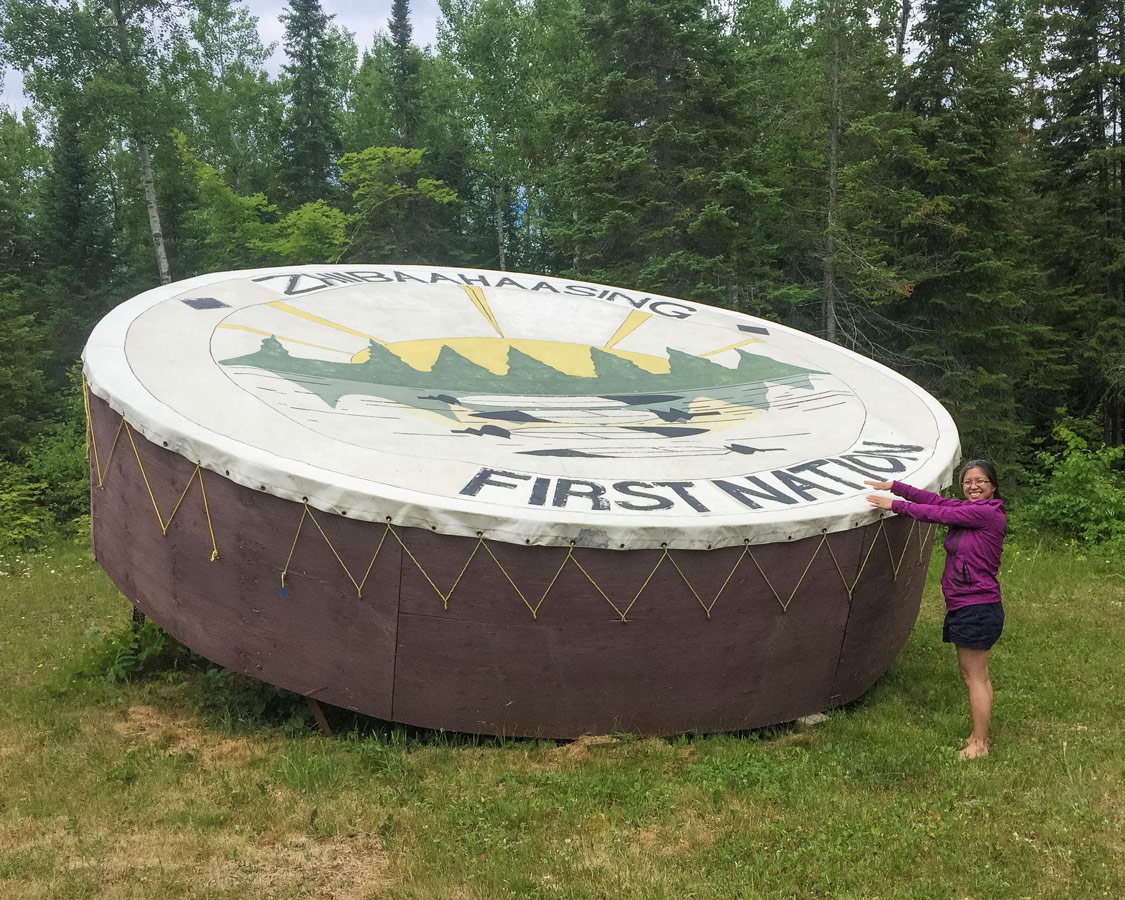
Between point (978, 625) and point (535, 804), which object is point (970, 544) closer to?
point (978, 625)

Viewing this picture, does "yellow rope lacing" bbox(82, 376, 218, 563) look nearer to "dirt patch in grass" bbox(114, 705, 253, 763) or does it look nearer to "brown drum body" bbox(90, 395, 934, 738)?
"brown drum body" bbox(90, 395, 934, 738)

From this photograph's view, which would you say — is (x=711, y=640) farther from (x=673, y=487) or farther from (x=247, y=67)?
(x=247, y=67)

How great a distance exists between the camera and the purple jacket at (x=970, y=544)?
4.89 metres

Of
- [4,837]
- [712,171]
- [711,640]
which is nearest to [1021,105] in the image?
[712,171]

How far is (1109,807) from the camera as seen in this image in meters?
4.27

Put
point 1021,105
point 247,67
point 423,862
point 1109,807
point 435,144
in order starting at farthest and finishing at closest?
point 247,67
point 435,144
point 1021,105
point 1109,807
point 423,862

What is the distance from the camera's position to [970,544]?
4.94m

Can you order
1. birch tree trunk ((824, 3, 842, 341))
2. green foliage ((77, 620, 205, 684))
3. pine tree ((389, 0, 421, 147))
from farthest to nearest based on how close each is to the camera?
pine tree ((389, 0, 421, 147))
birch tree trunk ((824, 3, 842, 341))
green foliage ((77, 620, 205, 684))

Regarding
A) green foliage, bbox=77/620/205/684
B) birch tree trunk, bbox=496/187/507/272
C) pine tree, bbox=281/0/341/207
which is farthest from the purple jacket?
pine tree, bbox=281/0/341/207

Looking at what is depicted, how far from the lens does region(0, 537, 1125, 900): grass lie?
146 inches

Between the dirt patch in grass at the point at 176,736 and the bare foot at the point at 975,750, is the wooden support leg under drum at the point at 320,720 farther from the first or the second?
the bare foot at the point at 975,750

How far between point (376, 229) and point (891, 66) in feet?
46.7

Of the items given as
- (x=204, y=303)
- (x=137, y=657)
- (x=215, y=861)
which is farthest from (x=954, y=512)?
(x=204, y=303)

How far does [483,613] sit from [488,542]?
1.35 feet
